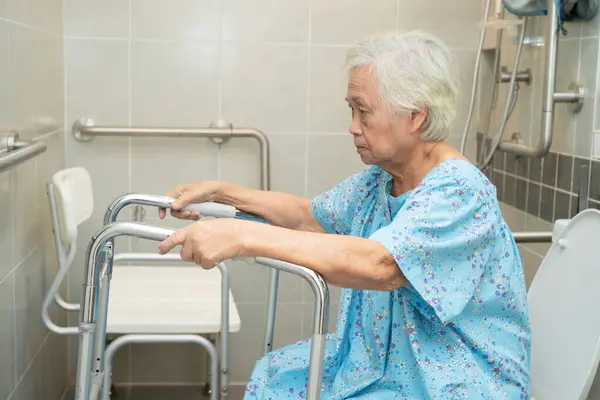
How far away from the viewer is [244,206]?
1.82m

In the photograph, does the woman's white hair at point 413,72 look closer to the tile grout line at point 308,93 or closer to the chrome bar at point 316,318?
the chrome bar at point 316,318

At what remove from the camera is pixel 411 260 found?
1.34 meters

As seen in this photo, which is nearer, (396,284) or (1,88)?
(396,284)

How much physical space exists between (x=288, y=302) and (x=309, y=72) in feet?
2.54

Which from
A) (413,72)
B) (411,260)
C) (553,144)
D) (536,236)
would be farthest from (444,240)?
(553,144)

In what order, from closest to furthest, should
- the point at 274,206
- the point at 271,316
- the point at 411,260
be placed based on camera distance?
the point at 411,260, the point at 274,206, the point at 271,316

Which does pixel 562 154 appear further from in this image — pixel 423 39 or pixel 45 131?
pixel 45 131

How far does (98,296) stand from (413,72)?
664mm

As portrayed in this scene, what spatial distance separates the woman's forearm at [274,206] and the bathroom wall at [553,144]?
677mm

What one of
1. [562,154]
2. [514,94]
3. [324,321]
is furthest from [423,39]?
[514,94]

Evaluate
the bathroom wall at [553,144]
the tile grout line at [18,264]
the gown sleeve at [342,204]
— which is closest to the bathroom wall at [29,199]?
the tile grout line at [18,264]

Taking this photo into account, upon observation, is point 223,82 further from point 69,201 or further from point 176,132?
point 69,201

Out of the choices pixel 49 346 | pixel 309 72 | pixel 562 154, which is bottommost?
pixel 49 346

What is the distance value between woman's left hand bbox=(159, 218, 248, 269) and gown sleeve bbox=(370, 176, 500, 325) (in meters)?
0.24
